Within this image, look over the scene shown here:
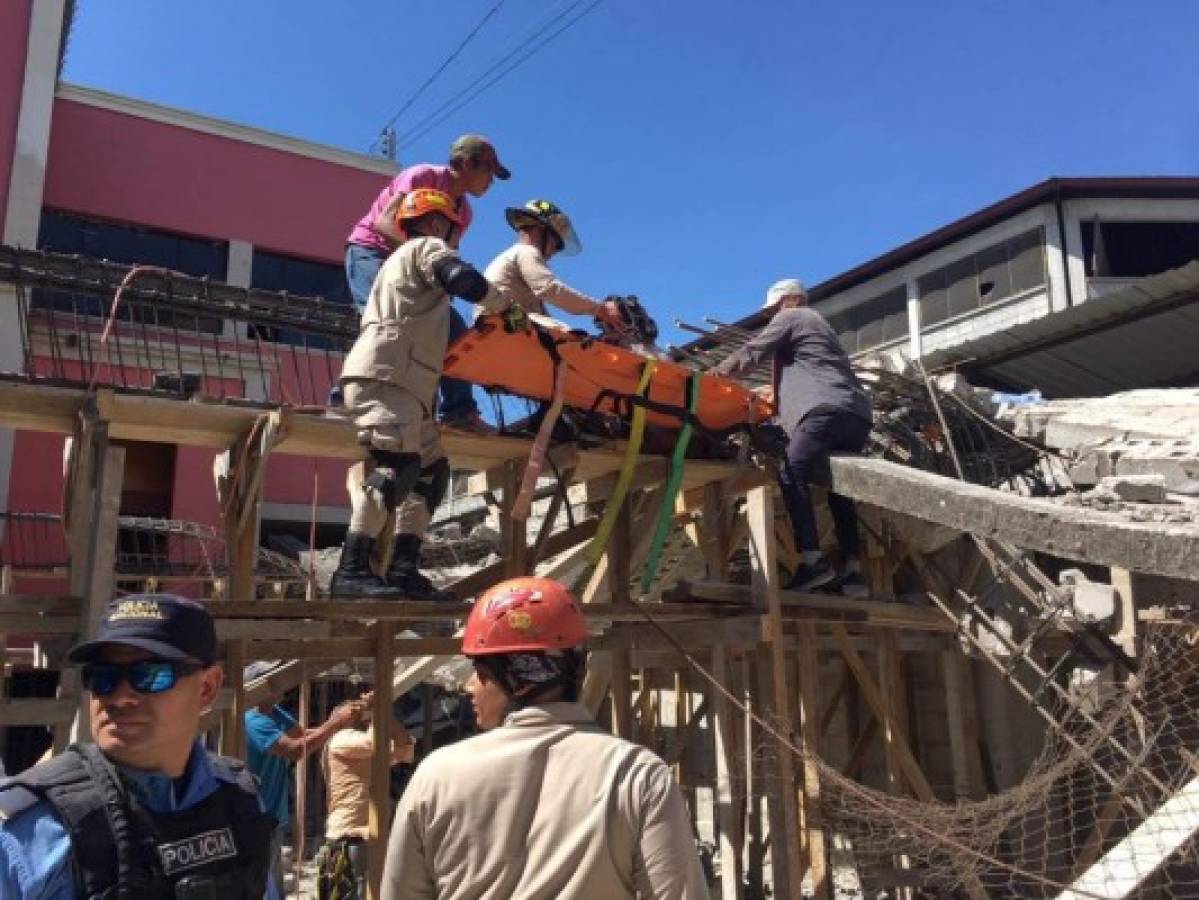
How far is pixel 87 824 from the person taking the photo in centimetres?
178

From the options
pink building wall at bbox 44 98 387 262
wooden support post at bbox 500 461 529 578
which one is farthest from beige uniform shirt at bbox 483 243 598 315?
pink building wall at bbox 44 98 387 262

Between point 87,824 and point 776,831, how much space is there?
14.9ft

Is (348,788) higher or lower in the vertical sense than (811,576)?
lower

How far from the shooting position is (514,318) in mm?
5133

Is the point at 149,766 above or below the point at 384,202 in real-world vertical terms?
below

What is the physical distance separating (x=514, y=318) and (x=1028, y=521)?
8.54ft

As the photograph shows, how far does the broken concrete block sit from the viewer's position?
7078 mm

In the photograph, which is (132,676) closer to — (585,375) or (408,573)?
(408,573)

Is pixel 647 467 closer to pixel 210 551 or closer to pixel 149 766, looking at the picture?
pixel 149 766

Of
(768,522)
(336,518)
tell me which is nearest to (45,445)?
(336,518)

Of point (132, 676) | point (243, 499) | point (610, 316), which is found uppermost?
point (610, 316)

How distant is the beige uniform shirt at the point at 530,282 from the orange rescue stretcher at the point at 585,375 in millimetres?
143

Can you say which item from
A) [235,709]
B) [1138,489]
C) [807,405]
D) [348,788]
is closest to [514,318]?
[807,405]

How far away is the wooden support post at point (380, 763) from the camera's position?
5.10 metres
